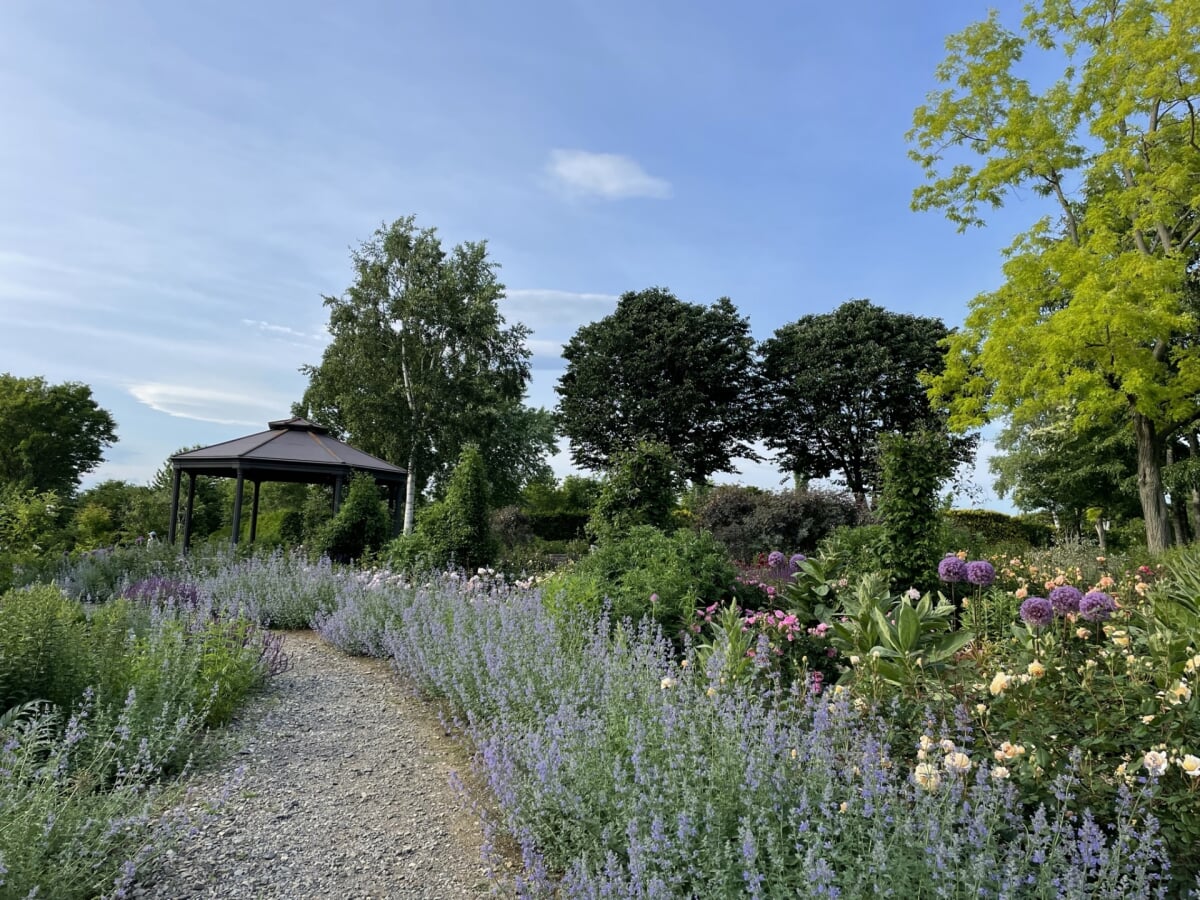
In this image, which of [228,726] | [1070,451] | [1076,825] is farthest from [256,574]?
[1070,451]

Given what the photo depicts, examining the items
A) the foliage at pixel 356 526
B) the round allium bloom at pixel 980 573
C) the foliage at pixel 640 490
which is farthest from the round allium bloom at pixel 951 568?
the foliage at pixel 356 526

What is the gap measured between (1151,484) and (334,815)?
48.5 feet

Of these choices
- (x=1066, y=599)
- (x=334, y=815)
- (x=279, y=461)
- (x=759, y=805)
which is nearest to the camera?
(x=759, y=805)

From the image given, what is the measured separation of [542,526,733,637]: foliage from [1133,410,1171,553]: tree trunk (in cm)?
1087

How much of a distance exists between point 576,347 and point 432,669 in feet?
69.1

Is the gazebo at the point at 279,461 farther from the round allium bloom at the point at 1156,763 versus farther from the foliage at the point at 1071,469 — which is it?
the foliage at the point at 1071,469

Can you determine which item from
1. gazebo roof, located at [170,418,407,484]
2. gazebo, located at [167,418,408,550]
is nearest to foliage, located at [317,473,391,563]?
gazebo, located at [167,418,408,550]

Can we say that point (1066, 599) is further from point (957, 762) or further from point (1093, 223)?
point (1093, 223)

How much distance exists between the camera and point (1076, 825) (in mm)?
2309

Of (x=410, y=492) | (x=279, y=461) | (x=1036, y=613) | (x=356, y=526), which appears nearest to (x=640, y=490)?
(x=1036, y=613)

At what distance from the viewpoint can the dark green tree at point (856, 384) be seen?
22109 millimetres

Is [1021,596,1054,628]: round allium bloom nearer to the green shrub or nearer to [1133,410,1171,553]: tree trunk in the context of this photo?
the green shrub

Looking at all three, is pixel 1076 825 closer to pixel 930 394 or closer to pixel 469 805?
pixel 469 805

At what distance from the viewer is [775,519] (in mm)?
13094
